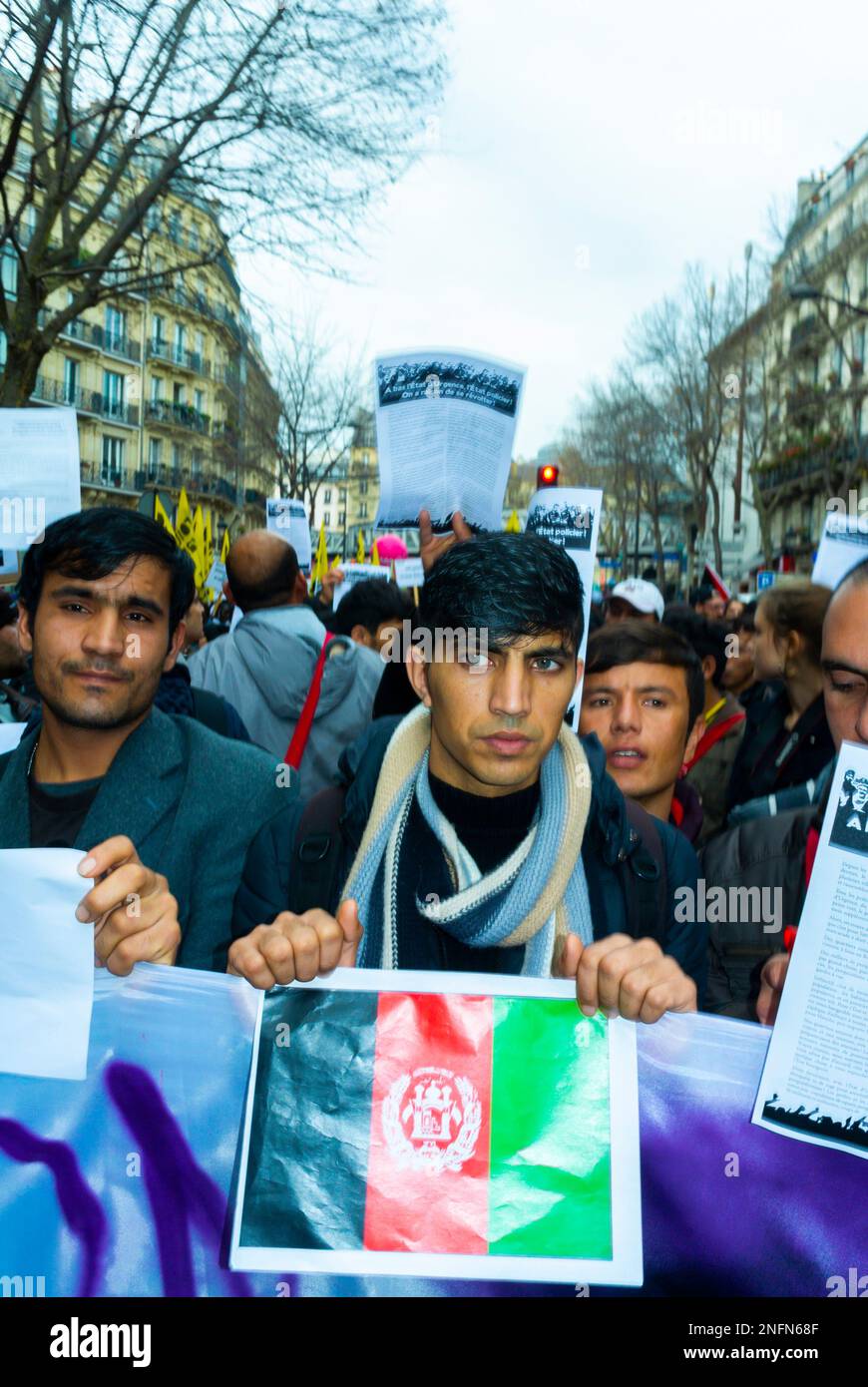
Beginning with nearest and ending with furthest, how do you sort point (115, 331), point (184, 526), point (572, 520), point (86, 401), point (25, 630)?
point (25, 630) < point (572, 520) < point (184, 526) < point (86, 401) < point (115, 331)

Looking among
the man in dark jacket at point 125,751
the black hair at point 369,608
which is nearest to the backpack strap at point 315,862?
the man in dark jacket at point 125,751

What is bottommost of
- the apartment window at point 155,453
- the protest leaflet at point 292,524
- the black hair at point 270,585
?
the black hair at point 270,585

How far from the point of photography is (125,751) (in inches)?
101

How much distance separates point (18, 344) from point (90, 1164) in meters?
10.4

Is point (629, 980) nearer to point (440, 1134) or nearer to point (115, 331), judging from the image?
point (440, 1134)

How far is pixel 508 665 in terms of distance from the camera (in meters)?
2.24

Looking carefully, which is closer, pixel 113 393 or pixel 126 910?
pixel 126 910

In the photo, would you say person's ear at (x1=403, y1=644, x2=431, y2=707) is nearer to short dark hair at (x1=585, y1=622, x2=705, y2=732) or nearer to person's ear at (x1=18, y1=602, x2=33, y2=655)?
person's ear at (x1=18, y1=602, x2=33, y2=655)

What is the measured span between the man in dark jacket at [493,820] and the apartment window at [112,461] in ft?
185

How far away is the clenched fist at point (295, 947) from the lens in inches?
70.2

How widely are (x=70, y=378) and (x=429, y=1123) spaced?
2268 inches

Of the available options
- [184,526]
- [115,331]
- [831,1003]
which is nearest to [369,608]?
[831,1003]

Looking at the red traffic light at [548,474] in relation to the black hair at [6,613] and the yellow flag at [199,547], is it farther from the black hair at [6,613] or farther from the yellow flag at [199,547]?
the yellow flag at [199,547]
